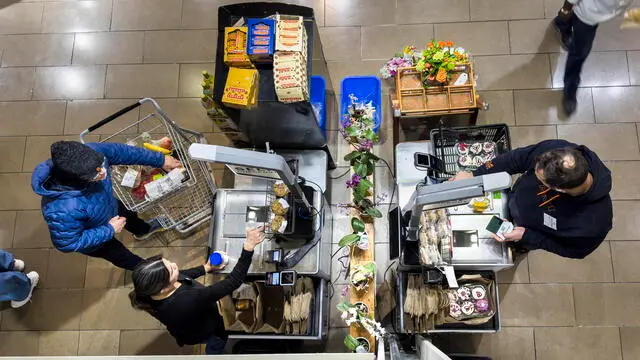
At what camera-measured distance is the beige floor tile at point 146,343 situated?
416 centimetres

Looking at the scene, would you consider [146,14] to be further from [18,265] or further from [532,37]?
[532,37]

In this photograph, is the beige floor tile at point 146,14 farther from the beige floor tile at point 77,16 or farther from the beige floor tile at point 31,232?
the beige floor tile at point 31,232

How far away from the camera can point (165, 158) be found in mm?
3672

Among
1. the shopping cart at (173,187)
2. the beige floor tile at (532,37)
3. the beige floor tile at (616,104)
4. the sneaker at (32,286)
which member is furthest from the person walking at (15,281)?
the beige floor tile at (616,104)

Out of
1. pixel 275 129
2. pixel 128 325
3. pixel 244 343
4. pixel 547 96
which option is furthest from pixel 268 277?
pixel 547 96

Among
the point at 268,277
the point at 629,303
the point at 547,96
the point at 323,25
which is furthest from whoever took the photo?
the point at 323,25

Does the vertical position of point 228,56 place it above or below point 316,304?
above

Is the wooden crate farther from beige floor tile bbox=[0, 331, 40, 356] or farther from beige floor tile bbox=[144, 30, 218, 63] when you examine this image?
beige floor tile bbox=[0, 331, 40, 356]

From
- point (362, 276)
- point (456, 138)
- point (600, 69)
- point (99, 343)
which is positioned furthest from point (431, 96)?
point (99, 343)

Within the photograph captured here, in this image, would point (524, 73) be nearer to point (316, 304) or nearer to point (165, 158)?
point (316, 304)

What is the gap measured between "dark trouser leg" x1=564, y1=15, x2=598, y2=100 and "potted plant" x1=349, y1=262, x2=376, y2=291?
9.40 ft

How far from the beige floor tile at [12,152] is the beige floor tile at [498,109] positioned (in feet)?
16.5

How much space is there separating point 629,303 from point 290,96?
363 centimetres

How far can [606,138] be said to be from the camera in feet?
14.3
